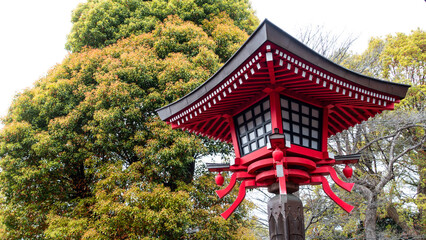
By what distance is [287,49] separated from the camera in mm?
3832

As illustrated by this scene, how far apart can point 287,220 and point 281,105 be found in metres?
1.63

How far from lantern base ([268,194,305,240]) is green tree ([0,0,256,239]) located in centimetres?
300

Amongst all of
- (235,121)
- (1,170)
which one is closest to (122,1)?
(1,170)

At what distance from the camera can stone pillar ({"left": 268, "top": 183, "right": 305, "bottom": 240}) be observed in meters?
4.41

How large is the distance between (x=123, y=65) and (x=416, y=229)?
13.0 meters

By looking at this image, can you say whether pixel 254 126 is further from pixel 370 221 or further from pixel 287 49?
pixel 370 221

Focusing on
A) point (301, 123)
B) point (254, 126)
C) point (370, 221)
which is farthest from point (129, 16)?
point (370, 221)

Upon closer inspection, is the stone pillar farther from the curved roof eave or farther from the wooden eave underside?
the curved roof eave

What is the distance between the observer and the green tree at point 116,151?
727cm

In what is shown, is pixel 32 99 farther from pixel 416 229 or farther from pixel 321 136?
pixel 416 229

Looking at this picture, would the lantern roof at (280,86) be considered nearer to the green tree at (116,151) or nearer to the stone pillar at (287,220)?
the stone pillar at (287,220)

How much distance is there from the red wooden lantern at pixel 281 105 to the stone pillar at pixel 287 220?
11.4 inches

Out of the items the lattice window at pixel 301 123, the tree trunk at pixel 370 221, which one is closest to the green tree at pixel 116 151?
the lattice window at pixel 301 123

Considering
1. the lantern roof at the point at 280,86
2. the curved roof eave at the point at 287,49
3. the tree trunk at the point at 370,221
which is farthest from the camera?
the tree trunk at the point at 370,221
